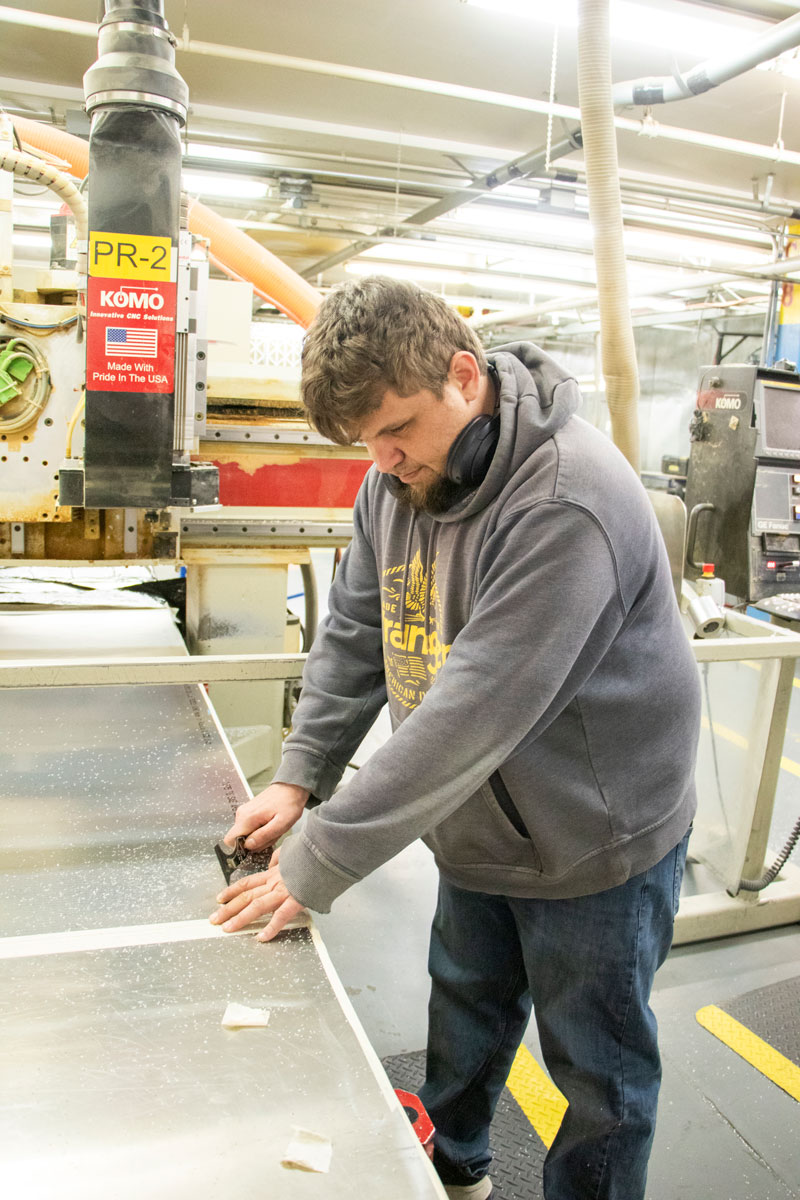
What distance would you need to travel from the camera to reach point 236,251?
2357mm

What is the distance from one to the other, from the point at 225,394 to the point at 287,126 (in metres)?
3.98

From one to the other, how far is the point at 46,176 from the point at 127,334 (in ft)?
1.02

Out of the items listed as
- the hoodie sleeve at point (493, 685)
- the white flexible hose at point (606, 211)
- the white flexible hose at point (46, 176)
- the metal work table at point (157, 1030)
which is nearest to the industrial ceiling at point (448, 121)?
the white flexible hose at point (606, 211)

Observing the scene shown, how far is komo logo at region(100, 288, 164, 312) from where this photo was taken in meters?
1.44

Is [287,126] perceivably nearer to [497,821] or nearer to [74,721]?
[74,721]

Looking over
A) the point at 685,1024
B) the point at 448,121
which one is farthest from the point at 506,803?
the point at 448,121

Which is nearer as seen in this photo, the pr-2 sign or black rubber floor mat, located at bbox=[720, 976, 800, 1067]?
the pr-2 sign

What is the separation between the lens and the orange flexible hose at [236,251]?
216 cm

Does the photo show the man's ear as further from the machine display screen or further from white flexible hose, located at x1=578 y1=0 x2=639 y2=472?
the machine display screen

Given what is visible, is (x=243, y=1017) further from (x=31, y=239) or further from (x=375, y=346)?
(x=31, y=239)

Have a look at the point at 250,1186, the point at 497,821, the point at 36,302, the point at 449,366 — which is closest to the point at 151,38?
the point at 36,302

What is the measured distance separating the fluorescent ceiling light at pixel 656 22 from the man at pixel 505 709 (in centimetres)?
221

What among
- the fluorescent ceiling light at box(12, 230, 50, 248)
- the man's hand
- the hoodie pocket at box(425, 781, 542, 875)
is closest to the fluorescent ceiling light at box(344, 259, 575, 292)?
the fluorescent ceiling light at box(12, 230, 50, 248)

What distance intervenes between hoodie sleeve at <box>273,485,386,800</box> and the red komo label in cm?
42
